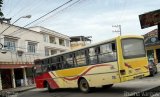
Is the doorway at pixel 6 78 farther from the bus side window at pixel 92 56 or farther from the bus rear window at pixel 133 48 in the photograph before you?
the bus rear window at pixel 133 48

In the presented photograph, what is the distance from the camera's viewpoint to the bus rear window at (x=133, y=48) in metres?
17.8

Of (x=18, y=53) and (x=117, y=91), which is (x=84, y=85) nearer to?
(x=117, y=91)

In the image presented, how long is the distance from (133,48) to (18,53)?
27.9m

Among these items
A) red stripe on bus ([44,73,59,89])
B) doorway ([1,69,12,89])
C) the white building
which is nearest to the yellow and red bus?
red stripe on bus ([44,73,59,89])

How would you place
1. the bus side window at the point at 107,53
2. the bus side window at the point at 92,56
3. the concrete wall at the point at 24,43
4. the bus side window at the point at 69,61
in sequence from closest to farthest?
the bus side window at the point at 107,53, the bus side window at the point at 92,56, the bus side window at the point at 69,61, the concrete wall at the point at 24,43

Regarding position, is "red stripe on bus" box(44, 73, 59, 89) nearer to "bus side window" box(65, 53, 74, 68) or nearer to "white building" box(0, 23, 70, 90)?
"bus side window" box(65, 53, 74, 68)

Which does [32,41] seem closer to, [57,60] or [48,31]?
[48,31]

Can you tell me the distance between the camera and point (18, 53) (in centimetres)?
4412

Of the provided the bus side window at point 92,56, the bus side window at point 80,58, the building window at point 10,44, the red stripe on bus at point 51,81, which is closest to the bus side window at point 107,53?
the bus side window at point 92,56

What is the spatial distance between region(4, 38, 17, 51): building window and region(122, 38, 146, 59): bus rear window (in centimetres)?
2511

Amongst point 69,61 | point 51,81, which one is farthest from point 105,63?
point 51,81

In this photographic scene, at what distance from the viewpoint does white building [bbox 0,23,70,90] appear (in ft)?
135

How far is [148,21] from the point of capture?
1205 cm

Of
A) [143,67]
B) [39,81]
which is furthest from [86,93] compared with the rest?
[39,81]
